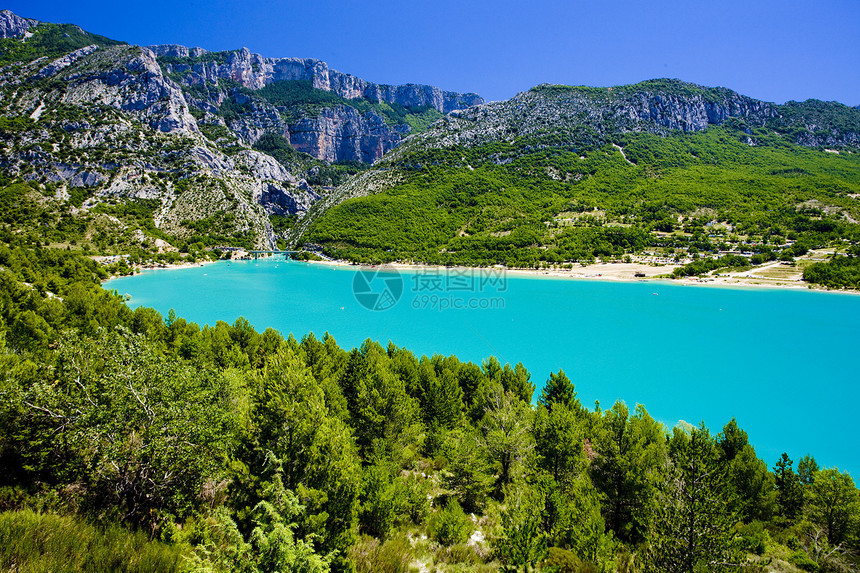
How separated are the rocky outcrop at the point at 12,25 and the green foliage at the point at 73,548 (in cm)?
22305

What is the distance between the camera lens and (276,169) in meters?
151

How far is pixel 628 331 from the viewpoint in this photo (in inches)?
1585

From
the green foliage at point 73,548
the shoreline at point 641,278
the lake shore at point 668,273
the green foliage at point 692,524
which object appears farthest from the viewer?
the lake shore at point 668,273

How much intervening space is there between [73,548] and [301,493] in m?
2.95

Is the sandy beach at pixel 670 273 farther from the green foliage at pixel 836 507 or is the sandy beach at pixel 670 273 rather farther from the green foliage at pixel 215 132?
the green foliage at pixel 215 132

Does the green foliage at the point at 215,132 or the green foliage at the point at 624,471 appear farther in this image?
the green foliage at the point at 215,132

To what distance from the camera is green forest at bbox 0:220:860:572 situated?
555 centimetres

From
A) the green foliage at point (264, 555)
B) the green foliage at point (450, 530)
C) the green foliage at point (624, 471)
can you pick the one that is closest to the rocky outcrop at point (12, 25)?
the green foliage at point (264, 555)

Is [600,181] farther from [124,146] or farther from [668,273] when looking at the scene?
[124,146]

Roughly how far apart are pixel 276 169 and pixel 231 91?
232ft

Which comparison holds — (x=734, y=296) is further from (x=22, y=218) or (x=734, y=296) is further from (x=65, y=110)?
(x=65, y=110)

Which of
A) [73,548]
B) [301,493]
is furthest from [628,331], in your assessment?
[73,548]

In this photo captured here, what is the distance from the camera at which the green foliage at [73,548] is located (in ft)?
13.9

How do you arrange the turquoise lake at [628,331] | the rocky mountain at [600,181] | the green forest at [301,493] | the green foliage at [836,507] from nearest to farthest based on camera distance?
the green forest at [301,493]
the green foliage at [836,507]
the turquoise lake at [628,331]
the rocky mountain at [600,181]
